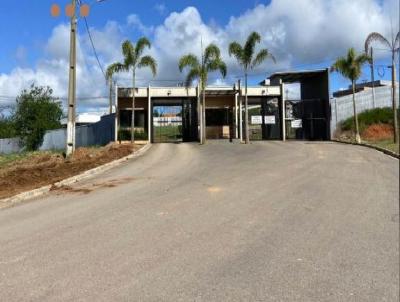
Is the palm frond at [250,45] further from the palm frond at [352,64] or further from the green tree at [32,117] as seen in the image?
the green tree at [32,117]

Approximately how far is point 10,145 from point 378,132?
112ft

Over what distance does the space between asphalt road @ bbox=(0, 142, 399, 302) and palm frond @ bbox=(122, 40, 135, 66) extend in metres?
18.5

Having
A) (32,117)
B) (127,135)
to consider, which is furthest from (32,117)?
(127,135)

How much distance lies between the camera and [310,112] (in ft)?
129

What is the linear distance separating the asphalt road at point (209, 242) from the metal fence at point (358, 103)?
24.4 metres

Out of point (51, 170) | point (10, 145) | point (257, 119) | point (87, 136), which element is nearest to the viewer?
point (51, 170)

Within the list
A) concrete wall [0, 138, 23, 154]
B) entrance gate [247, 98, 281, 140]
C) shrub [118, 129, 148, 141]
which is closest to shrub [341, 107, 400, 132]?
entrance gate [247, 98, 281, 140]

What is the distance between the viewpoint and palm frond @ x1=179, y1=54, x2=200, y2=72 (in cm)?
3219

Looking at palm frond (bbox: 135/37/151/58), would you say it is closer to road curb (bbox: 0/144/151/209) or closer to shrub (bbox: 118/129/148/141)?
shrub (bbox: 118/129/148/141)

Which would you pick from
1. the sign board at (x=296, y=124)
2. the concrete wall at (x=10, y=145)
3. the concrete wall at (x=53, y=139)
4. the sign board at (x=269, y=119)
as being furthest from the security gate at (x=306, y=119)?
the concrete wall at (x=10, y=145)

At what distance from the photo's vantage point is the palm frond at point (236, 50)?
33.0 m

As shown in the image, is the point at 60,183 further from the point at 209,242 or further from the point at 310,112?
the point at 310,112

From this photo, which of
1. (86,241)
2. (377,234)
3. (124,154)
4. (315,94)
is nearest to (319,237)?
(377,234)

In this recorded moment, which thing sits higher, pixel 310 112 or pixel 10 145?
pixel 310 112
